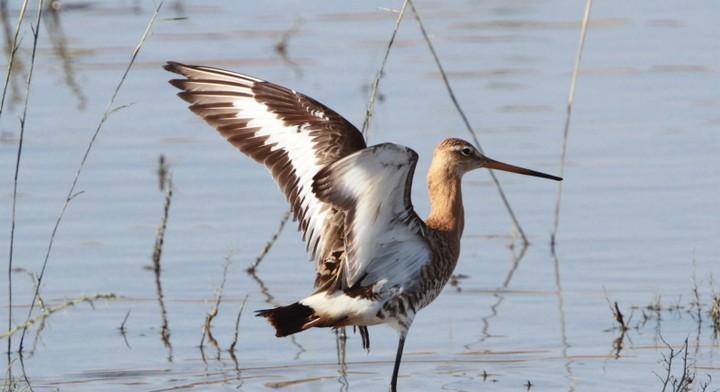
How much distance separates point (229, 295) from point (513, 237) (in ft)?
5.64

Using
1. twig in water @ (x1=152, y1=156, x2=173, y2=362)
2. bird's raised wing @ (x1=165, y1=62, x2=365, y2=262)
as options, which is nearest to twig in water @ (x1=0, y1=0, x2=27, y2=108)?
twig in water @ (x1=152, y1=156, x2=173, y2=362)

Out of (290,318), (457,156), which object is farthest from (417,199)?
(290,318)

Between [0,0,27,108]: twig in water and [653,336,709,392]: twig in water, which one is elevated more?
[0,0,27,108]: twig in water

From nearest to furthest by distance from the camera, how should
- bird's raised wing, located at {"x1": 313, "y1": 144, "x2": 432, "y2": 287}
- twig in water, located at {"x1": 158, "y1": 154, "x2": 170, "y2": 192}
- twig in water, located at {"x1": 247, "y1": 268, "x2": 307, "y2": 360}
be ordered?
bird's raised wing, located at {"x1": 313, "y1": 144, "x2": 432, "y2": 287} < twig in water, located at {"x1": 247, "y1": 268, "x2": 307, "y2": 360} < twig in water, located at {"x1": 158, "y1": 154, "x2": 170, "y2": 192}

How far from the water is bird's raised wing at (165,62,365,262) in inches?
25.2

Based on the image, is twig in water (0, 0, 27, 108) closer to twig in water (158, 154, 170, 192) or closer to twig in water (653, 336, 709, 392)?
twig in water (158, 154, 170, 192)

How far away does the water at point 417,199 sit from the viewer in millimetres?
7578

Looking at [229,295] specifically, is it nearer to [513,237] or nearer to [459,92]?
[513,237]

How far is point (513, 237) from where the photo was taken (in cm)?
931

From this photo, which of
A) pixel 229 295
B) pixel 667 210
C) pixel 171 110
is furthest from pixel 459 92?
pixel 229 295

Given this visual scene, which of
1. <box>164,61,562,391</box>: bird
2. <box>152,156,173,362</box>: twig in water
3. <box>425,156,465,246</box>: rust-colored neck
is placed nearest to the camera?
<box>164,61,562,391</box>: bird

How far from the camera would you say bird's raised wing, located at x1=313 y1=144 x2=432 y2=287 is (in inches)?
239

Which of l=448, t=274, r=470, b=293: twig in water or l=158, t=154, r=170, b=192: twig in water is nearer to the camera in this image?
l=448, t=274, r=470, b=293: twig in water

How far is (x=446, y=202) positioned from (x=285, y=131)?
2.65 ft
